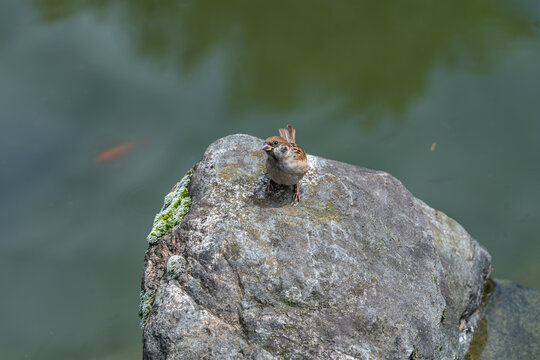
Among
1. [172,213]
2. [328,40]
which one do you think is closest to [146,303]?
[172,213]

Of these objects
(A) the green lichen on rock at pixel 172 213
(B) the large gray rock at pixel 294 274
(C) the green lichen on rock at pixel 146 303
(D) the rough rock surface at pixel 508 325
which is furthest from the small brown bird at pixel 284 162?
(D) the rough rock surface at pixel 508 325

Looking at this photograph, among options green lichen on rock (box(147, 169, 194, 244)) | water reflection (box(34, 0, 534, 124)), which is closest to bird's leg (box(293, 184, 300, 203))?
Result: green lichen on rock (box(147, 169, 194, 244))

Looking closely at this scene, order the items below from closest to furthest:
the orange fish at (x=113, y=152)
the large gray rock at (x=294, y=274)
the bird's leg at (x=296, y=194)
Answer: the large gray rock at (x=294, y=274) → the bird's leg at (x=296, y=194) → the orange fish at (x=113, y=152)

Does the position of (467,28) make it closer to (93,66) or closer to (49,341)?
(93,66)

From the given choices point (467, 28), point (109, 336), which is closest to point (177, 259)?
point (109, 336)

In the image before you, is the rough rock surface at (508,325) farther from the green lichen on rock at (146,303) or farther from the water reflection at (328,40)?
the water reflection at (328,40)

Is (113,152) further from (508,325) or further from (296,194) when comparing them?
(508,325)
